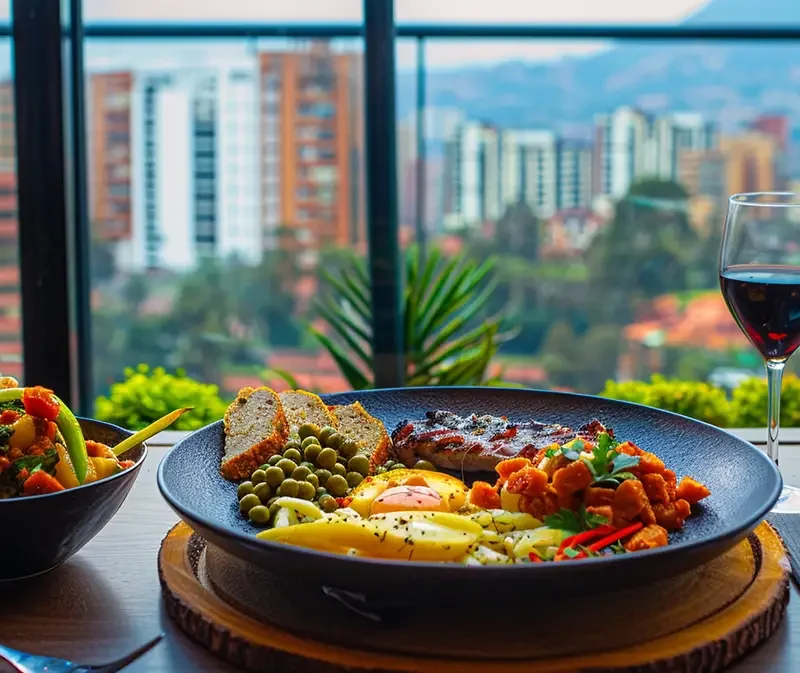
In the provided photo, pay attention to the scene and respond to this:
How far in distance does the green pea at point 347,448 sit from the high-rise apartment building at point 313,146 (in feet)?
7.61

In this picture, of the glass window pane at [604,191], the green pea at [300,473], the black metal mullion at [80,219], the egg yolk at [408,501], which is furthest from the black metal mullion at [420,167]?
the egg yolk at [408,501]

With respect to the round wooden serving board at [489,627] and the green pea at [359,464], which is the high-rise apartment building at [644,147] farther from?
the round wooden serving board at [489,627]

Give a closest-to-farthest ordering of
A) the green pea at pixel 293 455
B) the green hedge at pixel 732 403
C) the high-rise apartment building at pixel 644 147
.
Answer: the green pea at pixel 293 455 → the green hedge at pixel 732 403 → the high-rise apartment building at pixel 644 147

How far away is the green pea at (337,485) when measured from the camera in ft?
5.41

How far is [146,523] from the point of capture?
147cm

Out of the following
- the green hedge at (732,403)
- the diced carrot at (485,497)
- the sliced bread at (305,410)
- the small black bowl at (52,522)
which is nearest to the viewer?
the small black bowl at (52,522)

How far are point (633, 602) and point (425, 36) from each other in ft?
10.1

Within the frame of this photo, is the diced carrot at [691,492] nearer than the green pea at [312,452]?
Yes

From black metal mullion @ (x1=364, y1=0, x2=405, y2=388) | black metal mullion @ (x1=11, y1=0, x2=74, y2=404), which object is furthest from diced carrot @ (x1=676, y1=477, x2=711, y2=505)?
black metal mullion @ (x1=11, y1=0, x2=74, y2=404)

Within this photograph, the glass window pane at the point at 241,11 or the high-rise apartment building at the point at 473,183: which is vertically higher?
the glass window pane at the point at 241,11

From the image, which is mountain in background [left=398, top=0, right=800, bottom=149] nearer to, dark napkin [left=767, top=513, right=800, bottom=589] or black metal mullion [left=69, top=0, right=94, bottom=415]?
black metal mullion [left=69, top=0, right=94, bottom=415]

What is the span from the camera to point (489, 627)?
104 centimetres

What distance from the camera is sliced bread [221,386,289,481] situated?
1529 millimetres

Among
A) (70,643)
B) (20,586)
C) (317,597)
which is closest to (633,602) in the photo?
(317,597)
